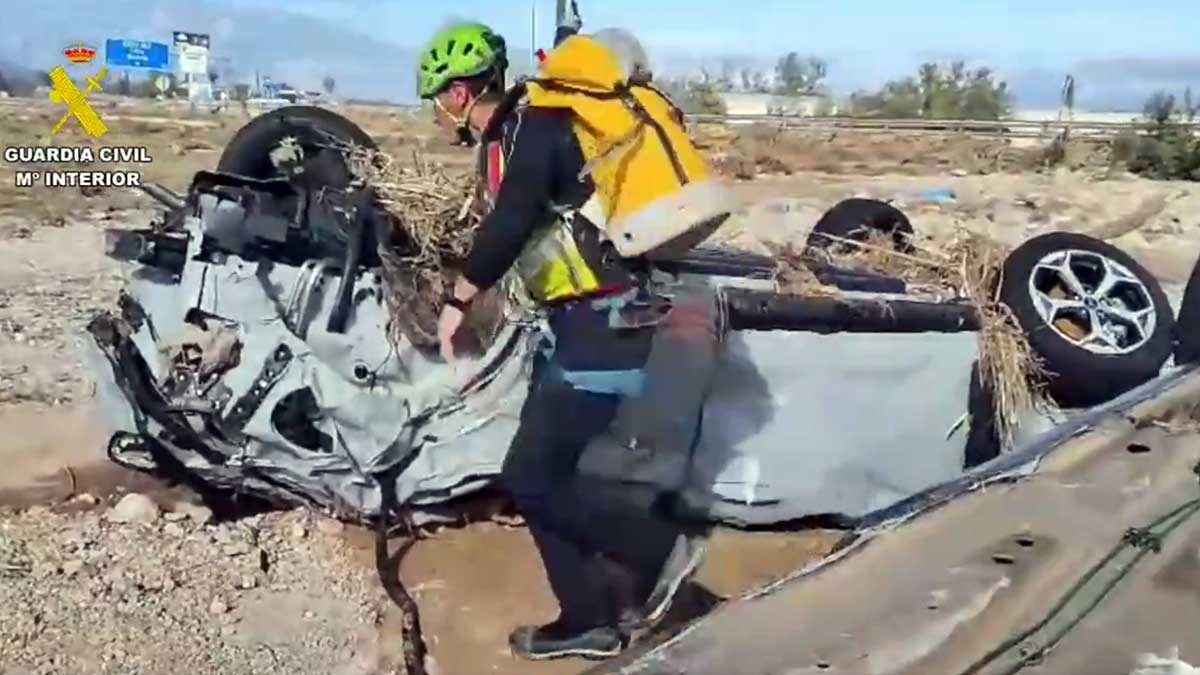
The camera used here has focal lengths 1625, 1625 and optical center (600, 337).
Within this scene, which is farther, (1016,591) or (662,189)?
(662,189)

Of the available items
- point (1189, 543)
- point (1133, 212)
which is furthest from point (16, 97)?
point (1189, 543)

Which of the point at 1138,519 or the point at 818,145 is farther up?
the point at 1138,519

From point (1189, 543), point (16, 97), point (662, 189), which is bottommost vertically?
point (16, 97)

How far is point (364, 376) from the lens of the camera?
549 centimetres

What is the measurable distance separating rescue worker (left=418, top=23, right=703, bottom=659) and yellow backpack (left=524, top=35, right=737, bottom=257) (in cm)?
6

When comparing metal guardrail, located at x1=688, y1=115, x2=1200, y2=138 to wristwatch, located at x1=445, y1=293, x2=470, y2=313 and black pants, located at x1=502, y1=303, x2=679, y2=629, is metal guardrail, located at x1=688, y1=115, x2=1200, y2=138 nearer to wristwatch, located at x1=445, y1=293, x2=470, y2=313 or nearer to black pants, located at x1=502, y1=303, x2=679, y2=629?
wristwatch, located at x1=445, y1=293, x2=470, y2=313

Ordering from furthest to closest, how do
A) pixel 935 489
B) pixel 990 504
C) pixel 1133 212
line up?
1. pixel 1133 212
2. pixel 935 489
3. pixel 990 504

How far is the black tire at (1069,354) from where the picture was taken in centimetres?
650

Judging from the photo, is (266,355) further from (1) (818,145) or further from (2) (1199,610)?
(1) (818,145)

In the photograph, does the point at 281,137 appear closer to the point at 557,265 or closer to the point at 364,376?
the point at 364,376

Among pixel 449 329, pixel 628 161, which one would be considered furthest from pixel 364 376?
pixel 628 161

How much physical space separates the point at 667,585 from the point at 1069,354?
2.25m

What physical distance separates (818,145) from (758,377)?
2755 centimetres

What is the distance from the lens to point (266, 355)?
5488 millimetres
